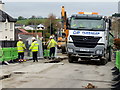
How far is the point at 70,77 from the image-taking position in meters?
14.6

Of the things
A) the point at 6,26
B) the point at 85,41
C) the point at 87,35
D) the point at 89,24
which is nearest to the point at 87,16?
the point at 89,24

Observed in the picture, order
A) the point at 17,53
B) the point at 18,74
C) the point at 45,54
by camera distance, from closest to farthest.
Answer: the point at 18,74 → the point at 17,53 → the point at 45,54

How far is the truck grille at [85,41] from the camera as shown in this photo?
21453 mm

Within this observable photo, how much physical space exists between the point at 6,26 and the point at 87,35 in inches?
1625

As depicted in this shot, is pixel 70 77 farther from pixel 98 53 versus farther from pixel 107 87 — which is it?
pixel 98 53

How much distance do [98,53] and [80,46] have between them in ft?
4.26

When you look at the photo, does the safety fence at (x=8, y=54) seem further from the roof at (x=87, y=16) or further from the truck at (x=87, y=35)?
the roof at (x=87, y=16)

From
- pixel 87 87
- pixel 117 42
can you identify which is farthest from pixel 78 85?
pixel 117 42

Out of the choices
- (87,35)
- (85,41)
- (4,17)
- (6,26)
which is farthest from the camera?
(6,26)

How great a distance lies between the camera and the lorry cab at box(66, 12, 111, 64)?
21.4 metres

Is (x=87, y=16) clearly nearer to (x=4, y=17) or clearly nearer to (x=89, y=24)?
(x=89, y=24)

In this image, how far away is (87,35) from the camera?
70.2 ft

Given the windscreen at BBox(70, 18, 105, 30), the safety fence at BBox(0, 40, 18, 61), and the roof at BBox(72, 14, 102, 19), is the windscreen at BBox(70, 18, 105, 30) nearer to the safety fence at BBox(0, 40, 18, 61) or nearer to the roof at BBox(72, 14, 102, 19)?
the roof at BBox(72, 14, 102, 19)

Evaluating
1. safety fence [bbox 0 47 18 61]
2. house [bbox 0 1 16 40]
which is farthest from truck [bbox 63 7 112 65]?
house [bbox 0 1 16 40]
